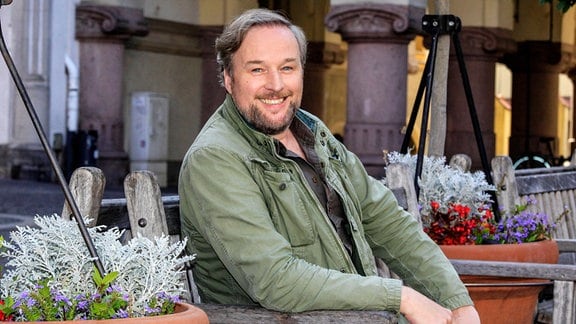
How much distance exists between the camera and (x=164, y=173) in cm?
2316

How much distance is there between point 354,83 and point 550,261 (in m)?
13.2

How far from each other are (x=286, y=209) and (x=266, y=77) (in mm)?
368

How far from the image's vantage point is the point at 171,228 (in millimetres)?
4414

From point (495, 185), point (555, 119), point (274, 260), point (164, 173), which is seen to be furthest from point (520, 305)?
point (555, 119)

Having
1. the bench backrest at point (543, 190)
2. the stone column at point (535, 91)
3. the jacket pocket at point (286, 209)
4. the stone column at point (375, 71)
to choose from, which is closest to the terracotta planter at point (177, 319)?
the jacket pocket at point (286, 209)

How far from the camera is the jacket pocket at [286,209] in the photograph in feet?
13.3

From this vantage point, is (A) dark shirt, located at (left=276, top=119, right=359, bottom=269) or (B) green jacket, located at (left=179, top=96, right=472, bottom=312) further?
(A) dark shirt, located at (left=276, top=119, right=359, bottom=269)

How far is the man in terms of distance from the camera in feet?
12.6

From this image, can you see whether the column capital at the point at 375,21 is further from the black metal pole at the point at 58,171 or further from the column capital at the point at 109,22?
the black metal pole at the point at 58,171

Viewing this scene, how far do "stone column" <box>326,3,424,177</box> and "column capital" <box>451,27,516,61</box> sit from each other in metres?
1.99

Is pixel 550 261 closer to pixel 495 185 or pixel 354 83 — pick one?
pixel 495 185

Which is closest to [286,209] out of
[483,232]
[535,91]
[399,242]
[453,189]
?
[399,242]

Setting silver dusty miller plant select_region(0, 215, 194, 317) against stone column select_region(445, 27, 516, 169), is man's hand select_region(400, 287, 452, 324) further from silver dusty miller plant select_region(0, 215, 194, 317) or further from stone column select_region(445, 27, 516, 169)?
stone column select_region(445, 27, 516, 169)

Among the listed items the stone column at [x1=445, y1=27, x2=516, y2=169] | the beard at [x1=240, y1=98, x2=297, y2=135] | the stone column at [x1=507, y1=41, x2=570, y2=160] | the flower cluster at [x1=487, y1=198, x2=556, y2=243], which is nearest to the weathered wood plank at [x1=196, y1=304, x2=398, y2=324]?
the beard at [x1=240, y1=98, x2=297, y2=135]
